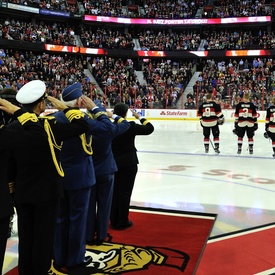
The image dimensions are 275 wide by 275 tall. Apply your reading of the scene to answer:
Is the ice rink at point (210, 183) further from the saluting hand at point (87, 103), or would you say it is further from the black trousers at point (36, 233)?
the saluting hand at point (87, 103)

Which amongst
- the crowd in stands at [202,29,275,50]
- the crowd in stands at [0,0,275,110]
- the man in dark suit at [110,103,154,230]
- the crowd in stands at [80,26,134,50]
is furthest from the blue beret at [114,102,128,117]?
the crowd in stands at [202,29,275,50]

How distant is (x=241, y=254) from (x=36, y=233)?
6.54ft

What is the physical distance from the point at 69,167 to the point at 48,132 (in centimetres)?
63

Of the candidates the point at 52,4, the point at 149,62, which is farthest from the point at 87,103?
the point at 52,4

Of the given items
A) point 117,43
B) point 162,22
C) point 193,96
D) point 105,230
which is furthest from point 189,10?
point 105,230

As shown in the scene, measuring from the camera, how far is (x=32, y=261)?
264 centimetres

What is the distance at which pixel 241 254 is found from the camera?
356 cm

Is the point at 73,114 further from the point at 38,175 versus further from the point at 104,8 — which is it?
the point at 104,8

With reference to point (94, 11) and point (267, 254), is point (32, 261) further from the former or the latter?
point (94, 11)

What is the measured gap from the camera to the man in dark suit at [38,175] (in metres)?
2.50

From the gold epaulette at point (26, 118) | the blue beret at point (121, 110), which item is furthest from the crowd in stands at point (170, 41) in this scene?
the gold epaulette at point (26, 118)

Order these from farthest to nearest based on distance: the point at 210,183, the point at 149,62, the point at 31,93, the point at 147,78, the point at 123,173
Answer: the point at 149,62 → the point at 147,78 → the point at 210,183 → the point at 123,173 → the point at 31,93

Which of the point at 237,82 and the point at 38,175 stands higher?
the point at 38,175

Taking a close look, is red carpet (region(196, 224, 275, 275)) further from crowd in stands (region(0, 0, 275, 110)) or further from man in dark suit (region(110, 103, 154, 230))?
crowd in stands (region(0, 0, 275, 110))
